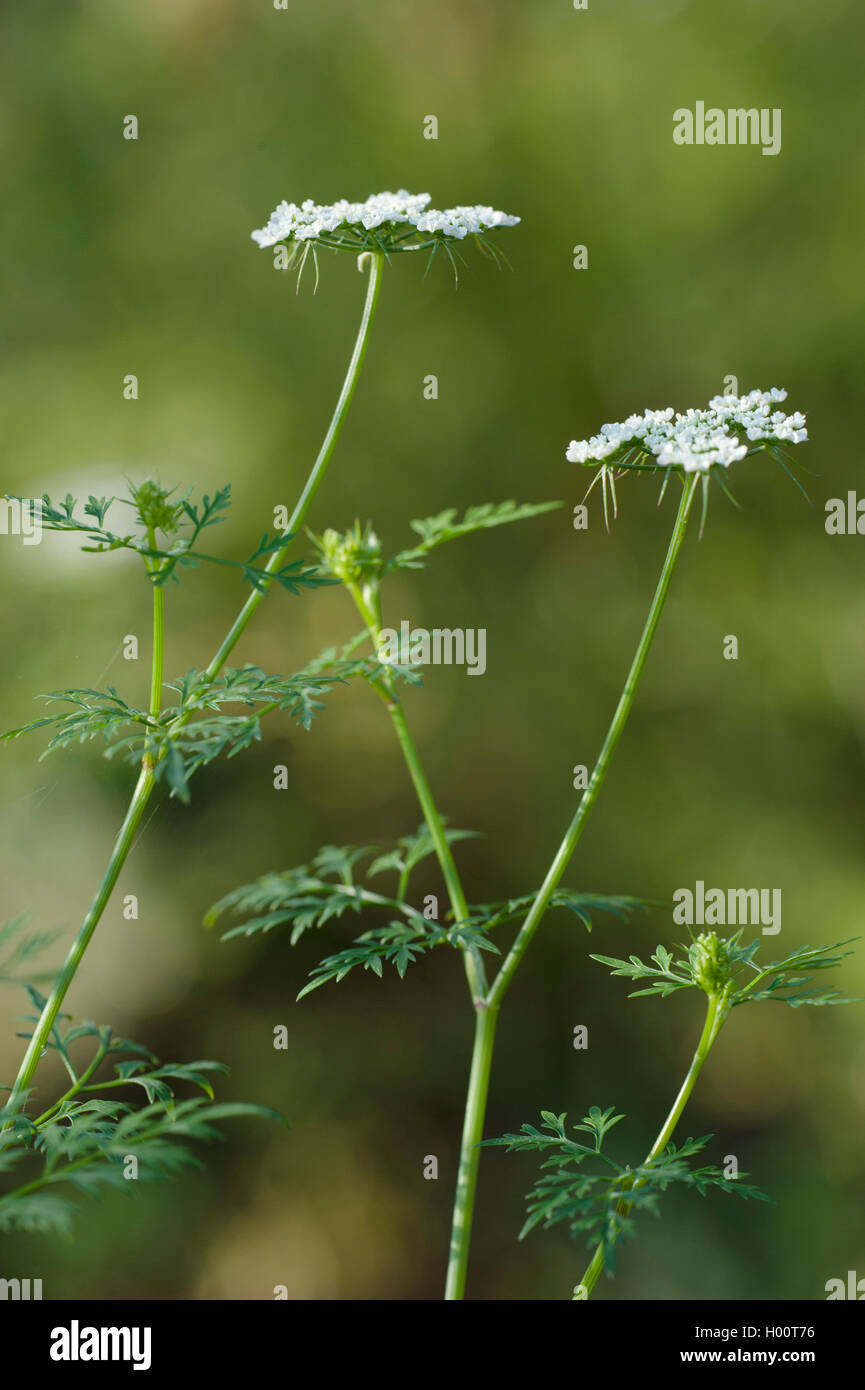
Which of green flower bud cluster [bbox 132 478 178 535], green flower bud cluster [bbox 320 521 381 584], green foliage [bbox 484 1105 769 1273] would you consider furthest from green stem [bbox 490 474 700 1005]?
green flower bud cluster [bbox 132 478 178 535]

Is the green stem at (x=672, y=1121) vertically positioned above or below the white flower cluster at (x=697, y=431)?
below

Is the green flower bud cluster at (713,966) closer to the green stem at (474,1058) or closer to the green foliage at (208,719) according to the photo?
the green stem at (474,1058)

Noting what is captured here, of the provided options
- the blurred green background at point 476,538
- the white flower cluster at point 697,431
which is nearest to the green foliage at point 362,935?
the white flower cluster at point 697,431

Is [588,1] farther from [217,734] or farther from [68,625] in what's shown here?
[217,734]

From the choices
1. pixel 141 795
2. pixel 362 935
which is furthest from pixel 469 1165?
pixel 141 795

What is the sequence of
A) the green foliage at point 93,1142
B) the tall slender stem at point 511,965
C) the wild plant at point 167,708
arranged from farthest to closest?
the tall slender stem at point 511,965, the wild plant at point 167,708, the green foliage at point 93,1142

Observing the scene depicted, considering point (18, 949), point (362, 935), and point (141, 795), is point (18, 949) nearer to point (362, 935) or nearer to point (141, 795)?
point (141, 795)

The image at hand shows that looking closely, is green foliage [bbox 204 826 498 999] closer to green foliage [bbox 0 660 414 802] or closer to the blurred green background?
green foliage [bbox 0 660 414 802]
